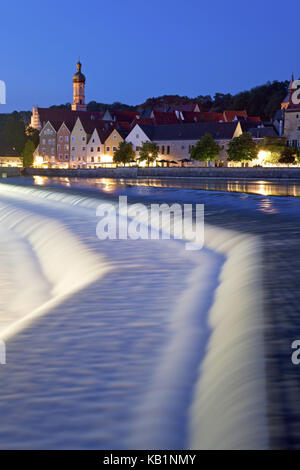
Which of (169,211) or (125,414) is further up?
(169,211)

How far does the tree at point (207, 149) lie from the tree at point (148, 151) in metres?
6.44

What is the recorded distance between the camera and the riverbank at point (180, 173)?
4672cm

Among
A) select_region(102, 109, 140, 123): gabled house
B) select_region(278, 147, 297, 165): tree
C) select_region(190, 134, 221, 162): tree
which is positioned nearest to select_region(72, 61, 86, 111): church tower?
select_region(102, 109, 140, 123): gabled house

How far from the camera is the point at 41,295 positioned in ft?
33.4

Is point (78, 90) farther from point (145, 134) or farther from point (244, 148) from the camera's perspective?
point (244, 148)

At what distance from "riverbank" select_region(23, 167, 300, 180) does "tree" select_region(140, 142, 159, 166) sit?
20.7ft

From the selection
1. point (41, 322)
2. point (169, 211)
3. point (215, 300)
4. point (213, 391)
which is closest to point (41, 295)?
point (41, 322)

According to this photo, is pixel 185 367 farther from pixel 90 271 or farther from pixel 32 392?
pixel 90 271

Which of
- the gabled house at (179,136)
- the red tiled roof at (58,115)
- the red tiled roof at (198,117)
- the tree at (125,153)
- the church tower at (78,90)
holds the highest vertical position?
the church tower at (78,90)

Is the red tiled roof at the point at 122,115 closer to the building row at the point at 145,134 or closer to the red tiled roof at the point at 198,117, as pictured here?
the building row at the point at 145,134

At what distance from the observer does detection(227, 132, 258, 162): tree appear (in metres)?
58.3

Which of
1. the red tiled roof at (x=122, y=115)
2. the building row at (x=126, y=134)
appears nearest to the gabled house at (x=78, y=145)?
the building row at (x=126, y=134)

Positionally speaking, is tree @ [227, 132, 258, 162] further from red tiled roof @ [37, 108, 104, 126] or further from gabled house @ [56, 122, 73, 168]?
red tiled roof @ [37, 108, 104, 126]

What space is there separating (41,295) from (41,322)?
2964mm
